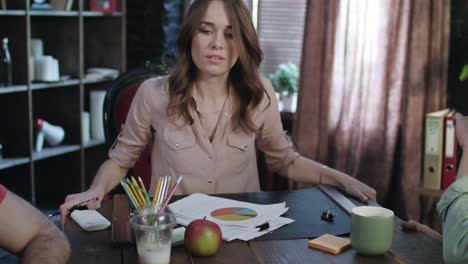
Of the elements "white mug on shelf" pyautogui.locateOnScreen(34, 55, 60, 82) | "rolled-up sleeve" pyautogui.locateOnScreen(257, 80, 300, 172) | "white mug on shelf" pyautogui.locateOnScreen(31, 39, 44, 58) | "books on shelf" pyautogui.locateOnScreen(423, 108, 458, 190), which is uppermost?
"white mug on shelf" pyautogui.locateOnScreen(31, 39, 44, 58)

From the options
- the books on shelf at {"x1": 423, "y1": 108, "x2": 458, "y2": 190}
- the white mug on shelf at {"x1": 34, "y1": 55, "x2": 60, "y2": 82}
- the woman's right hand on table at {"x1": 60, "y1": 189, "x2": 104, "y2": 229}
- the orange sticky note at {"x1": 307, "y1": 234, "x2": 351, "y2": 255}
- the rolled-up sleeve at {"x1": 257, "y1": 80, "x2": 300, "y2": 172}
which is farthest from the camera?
the white mug on shelf at {"x1": 34, "y1": 55, "x2": 60, "y2": 82}

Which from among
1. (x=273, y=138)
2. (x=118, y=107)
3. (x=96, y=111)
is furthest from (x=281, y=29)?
(x=273, y=138)

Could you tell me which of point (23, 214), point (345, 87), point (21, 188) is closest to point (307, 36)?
point (345, 87)

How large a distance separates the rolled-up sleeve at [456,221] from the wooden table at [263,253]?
2.9 inches

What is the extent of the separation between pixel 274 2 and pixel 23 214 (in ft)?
8.28

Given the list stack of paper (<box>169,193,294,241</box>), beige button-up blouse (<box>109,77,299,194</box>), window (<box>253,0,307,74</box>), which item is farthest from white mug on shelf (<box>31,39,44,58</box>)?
stack of paper (<box>169,193,294,241</box>)

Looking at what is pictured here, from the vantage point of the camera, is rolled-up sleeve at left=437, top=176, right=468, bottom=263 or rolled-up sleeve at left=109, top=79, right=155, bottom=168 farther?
rolled-up sleeve at left=109, top=79, right=155, bottom=168

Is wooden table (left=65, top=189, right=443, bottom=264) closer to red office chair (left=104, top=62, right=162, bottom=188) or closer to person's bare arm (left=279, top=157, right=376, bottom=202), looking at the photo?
person's bare arm (left=279, top=157, right=376, bottom=202)

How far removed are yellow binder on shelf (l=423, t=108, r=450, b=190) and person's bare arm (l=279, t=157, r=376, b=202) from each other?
3.86 ft

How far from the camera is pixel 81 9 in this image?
3.87 m

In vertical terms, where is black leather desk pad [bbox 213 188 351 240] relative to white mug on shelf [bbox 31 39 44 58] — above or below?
below

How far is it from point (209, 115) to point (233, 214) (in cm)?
56

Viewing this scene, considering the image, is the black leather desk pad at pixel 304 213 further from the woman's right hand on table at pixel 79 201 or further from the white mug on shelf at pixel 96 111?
the white mug on shelf at pixel 96 111

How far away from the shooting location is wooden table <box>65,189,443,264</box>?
4.89 ft
